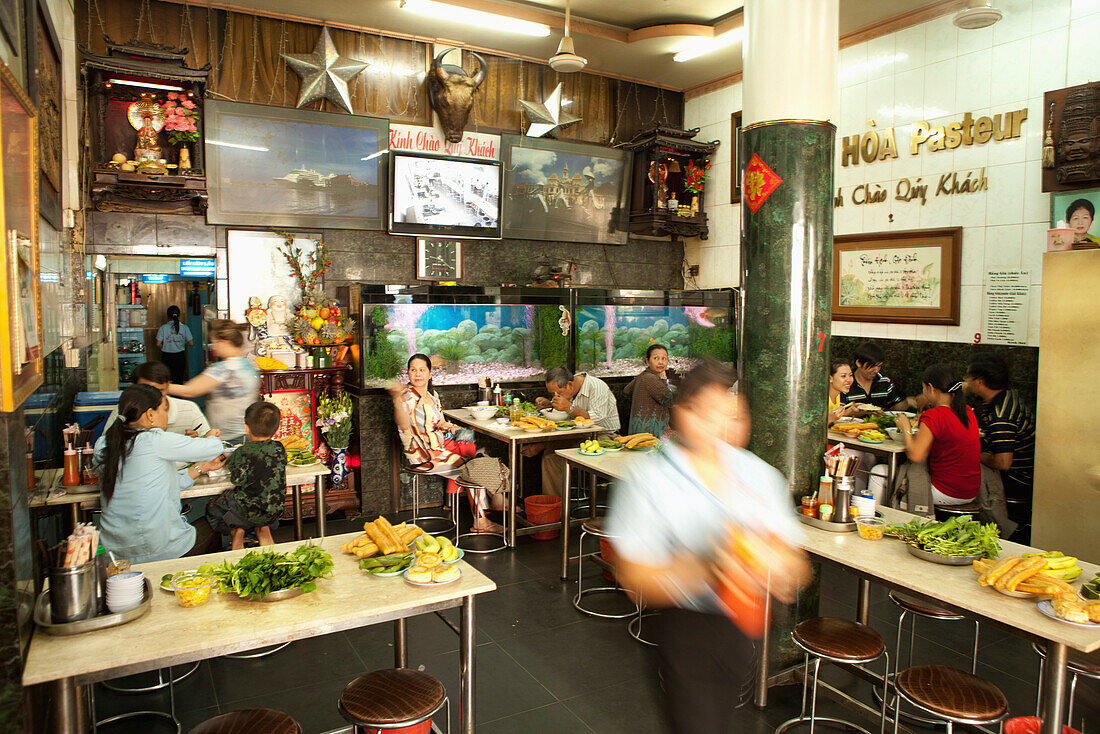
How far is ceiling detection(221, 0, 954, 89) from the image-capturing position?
7020 mm

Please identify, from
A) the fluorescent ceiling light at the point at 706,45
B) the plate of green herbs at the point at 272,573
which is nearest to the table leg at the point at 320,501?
the plate of green herbs at the point at 272,573

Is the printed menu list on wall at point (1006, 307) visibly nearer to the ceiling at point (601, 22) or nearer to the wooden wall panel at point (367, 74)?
the ceiling at point (601, 22)

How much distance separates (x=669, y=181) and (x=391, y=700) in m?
8.09

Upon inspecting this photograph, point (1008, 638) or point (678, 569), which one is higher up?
point (678, 569)

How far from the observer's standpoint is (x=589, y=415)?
675 cm

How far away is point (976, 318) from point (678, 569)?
5.72 m

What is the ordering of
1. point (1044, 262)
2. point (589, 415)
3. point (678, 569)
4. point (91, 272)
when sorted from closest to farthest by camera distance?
point (678, 569)
point (1044, 262)
point (91, 272)
point (589, 415)

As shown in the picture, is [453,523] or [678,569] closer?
[678,569]

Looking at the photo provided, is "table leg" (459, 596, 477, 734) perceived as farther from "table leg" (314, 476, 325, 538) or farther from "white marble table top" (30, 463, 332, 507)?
"table leg" (314, 476, 325, 538)

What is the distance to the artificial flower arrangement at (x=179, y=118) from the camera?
6.34m

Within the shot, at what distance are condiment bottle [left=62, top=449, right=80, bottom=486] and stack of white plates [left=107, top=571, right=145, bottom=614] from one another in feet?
7.22

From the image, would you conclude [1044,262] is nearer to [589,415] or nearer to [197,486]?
[589,415]

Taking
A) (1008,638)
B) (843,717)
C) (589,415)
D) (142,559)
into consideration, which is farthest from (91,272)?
(1008,638)

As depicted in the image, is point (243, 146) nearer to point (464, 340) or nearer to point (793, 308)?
point (464, 340)
